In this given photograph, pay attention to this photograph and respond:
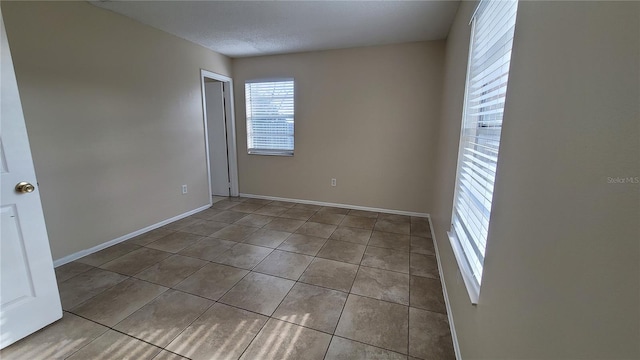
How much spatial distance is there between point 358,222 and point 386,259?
3.45 feet

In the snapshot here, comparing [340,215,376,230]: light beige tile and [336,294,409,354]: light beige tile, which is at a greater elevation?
[340,215,376,230]: light beige tile

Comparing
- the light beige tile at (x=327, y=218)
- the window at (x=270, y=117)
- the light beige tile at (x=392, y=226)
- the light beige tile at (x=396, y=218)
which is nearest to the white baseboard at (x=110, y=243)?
the window at (x=270, y=117)

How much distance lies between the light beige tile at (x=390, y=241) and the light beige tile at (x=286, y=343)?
4.85 feet

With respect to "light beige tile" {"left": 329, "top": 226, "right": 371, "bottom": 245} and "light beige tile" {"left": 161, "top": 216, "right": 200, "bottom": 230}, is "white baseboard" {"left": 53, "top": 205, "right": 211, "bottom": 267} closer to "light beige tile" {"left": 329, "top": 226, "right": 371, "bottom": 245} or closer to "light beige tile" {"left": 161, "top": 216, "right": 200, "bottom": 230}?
"light beige tile" {"left": 161, "top": 216, "right": 200, "bottom": 230}

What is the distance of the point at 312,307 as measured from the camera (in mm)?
1907

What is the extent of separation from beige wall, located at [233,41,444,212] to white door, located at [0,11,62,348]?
3.10 metres

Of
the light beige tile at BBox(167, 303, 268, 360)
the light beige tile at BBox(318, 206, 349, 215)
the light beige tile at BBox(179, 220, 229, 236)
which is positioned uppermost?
the light beige tile at BBox(318, 206, 349, 215)

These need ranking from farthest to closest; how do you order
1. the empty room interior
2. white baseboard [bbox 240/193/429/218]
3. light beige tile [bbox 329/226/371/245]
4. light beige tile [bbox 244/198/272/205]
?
light beige tile [bbox 244/198/272/205]
white baseboard [bbox 240/193/429/218]
light beige tile [bbox 329/226/371/245]
the empty room interior

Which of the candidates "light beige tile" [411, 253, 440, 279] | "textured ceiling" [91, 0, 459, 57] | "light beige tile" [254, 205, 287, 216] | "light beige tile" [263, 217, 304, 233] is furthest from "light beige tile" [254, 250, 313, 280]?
"textured ceiling" [91, 0, 459, 57]

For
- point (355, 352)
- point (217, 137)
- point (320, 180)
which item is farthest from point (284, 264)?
point (217, 137)

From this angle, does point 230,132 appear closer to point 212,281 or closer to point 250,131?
point 250,131

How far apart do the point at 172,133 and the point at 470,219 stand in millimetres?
3569

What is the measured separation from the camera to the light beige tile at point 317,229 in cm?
321

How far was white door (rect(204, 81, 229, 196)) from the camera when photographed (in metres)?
4.54
